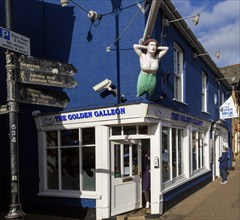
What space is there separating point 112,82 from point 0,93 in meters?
3.98

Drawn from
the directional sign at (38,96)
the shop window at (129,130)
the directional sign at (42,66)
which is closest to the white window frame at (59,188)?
the shop window at (129,130)

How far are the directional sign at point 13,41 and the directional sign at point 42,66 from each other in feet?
0.51

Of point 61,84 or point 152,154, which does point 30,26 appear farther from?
point 61,84

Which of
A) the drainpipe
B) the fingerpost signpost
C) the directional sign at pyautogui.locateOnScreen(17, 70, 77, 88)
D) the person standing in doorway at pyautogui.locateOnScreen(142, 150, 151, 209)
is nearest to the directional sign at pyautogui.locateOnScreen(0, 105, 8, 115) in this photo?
the fingerpost signpost

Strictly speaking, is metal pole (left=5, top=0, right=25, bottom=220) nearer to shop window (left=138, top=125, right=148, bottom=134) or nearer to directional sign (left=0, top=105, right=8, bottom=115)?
directional sign (left=0, top=105, right=8, bottom=115)

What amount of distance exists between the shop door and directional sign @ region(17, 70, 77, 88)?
419 cm

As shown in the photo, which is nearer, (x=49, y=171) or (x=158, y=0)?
(x=158, y=0)

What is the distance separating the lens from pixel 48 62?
5469 mm

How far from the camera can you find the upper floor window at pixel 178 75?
12102 millimetres

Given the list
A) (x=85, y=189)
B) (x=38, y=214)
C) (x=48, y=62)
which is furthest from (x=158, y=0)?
(x=38, y=214)

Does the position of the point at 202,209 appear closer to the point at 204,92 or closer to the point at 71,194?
the point at 71,194

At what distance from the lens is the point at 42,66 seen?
532 centimetres

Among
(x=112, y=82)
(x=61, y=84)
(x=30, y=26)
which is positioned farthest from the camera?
(x=30, y=26)

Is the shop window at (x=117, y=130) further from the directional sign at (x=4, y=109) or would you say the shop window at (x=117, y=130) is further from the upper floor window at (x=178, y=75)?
the directional sign at (x=4, y=109)
